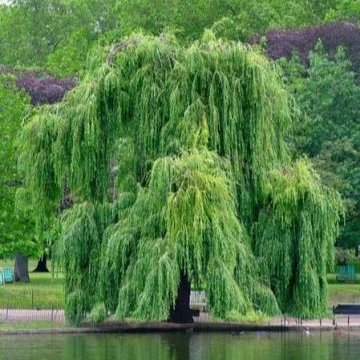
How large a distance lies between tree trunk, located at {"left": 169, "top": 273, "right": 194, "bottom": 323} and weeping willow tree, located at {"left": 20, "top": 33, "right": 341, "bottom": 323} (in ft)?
0.28

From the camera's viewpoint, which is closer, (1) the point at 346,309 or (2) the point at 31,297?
(1) the point at 346,309

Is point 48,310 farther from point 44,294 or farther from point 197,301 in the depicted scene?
point 197,301

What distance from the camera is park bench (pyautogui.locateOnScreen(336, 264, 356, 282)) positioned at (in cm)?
6619

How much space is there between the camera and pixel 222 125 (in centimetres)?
4497

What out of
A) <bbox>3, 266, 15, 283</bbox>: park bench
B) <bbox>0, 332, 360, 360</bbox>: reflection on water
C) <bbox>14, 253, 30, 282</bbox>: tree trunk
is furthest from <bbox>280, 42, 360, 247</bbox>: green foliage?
<bbox>0, 332, 360, 360</bbox>: reflection on water

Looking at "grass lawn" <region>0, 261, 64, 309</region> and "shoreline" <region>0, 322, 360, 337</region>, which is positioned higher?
"grass lawn" <region>0, 261, 64, 309</region>

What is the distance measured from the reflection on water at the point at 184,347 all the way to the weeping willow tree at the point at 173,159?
121 cm

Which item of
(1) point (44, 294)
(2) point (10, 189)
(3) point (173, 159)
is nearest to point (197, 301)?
(1) point (44, 294)

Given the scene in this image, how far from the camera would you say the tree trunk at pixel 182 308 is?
1777 inches

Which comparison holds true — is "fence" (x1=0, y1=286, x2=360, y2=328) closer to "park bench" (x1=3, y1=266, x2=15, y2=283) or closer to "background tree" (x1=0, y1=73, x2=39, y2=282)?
"background tree" (x1=0, y1=73, x2=39, y2=282)

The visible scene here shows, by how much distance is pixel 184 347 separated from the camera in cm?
4016

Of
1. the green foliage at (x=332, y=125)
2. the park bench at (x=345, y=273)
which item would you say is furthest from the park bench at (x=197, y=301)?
the park bench at (x=345, y=273)

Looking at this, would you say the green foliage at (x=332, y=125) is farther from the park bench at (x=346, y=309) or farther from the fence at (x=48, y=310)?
the fence at (x=48, y=310)

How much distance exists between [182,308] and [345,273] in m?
21.8
